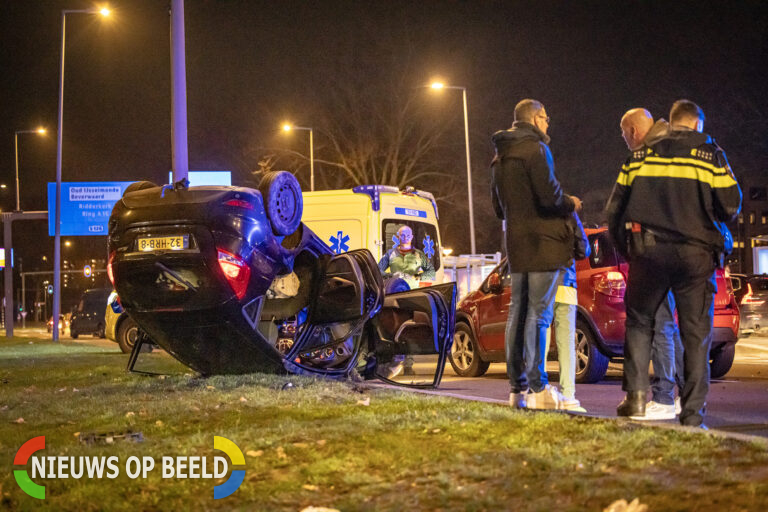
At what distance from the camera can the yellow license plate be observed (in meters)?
8.00

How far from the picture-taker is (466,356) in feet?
39.8

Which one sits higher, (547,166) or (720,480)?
(547,166)

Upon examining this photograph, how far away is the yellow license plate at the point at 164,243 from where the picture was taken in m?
8.00

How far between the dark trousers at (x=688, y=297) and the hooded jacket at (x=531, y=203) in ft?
2.27

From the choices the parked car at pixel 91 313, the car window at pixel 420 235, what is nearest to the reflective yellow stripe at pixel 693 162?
the car window at pixel 420 235

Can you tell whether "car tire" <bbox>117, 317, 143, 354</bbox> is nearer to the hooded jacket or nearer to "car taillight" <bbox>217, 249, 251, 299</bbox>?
"car taillight" <bbox>217, 249, 251, 299</bbox>

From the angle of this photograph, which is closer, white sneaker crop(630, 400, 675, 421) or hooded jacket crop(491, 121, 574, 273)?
white sneaker crop(630, 400, 675, 421)

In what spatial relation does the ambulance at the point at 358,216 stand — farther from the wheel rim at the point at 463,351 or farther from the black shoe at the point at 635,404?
the black shoe at the point at 635,404

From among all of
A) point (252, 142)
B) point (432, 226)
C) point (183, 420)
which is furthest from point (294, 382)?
point (252, 142)

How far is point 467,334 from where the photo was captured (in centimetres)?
1209

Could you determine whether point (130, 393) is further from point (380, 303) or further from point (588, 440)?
point (588, 440)

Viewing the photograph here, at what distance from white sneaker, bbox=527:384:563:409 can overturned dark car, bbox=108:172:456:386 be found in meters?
2.81

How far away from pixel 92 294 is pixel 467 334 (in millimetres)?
25569

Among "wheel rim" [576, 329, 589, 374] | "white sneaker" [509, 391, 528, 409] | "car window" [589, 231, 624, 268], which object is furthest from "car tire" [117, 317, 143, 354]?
"white sneaker" [509, 391, 528, 409]
